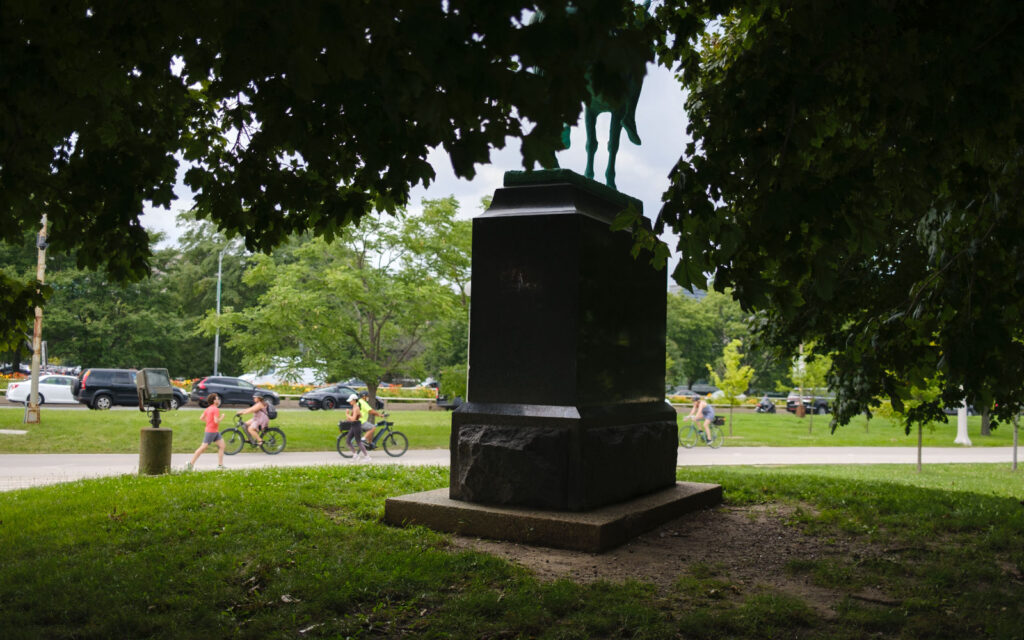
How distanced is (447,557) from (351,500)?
7.72 ft

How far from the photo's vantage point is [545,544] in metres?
5.78

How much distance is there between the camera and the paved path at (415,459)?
1401 cm

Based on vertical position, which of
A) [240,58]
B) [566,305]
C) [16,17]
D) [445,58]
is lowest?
[566,305]

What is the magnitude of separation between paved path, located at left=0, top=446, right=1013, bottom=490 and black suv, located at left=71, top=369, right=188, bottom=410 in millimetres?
13050

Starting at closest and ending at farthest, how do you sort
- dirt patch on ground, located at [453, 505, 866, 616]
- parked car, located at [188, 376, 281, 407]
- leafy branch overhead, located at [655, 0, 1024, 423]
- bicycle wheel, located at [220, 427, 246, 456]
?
leafy branch overhead, located at [655, 0, 1024, 423], dirt patch on ground, located at [453, 505, 866, 616], bicycle wheel, located at [220, 427, 246, 456], parked car, located at [188, 376, 281, 407]

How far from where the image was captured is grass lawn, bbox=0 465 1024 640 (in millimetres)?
4148

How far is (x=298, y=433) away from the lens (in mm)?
22031

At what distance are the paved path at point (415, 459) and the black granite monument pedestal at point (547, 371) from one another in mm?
7263

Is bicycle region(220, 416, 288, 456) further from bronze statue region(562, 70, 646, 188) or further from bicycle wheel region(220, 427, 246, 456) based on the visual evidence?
bronze statue region(562, 70, 646, 188)

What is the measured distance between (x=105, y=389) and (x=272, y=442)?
48.1 feet

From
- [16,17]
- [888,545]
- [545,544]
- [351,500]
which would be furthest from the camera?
[351,500]

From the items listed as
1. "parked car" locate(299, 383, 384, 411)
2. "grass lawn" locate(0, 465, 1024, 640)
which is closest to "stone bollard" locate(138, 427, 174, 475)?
"grass lawn" locate(0, 465, 1024, 640)

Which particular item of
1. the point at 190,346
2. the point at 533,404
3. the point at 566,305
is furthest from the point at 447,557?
the point at 190,346

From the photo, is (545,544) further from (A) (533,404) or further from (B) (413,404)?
(B) (413,404)
